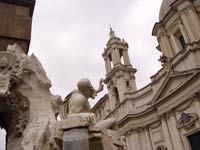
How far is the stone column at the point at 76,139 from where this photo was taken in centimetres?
255

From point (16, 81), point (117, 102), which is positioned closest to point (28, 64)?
point (16, 81)

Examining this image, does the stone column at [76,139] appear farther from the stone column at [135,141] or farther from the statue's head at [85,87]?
the stone column at [135,141]

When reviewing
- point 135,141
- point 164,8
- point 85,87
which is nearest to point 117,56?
point 164,8

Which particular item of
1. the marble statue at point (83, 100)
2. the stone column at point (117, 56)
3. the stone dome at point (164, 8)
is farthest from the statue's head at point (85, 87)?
the stone dome at point (164, 8)

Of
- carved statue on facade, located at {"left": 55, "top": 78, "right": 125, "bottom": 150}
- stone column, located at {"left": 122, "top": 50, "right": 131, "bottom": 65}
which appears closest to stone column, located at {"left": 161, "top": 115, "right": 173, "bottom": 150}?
stone column, located at {"left": 122, "top": 50, "right": 131, "bottom": 65}

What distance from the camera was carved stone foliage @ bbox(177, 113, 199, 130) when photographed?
16.0 meters

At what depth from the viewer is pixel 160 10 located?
25.7m

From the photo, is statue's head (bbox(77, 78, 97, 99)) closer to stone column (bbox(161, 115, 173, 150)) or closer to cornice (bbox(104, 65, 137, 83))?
stone column (bbox(161, 115, 173, 150))

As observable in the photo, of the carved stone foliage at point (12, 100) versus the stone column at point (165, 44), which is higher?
the stone column at point (165, 44)

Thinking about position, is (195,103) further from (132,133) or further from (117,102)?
(117,102)

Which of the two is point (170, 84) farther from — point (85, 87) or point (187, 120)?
point (85, 87)

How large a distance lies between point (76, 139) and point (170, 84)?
663 inches

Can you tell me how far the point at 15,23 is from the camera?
5047 mm

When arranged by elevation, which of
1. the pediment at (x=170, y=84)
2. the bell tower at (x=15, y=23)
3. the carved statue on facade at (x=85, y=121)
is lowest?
the carved statue on facade at (x=85, y=121)
